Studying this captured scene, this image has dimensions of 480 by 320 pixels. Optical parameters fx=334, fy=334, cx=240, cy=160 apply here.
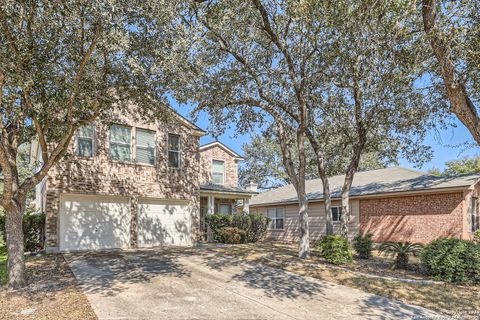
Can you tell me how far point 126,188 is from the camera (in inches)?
581

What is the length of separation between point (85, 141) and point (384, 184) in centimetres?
1508

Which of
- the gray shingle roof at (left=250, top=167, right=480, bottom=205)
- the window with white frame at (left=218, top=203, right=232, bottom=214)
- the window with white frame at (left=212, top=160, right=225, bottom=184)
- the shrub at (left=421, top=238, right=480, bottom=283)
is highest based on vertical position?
the window with white frame at (left=212, top=160, right=225, bottom=184)

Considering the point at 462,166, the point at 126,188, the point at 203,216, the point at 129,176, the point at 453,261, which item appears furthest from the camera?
the point at 462,166

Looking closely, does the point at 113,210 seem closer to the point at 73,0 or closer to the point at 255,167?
the point at 73,0

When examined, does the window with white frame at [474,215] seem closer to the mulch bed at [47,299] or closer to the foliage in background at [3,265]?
the mulch bed at [47,299]

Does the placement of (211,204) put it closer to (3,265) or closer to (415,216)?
(3,265)

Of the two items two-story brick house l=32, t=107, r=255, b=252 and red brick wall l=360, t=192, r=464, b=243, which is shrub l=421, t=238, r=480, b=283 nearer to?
red brick wall l=360, t=192, r=464, b=243

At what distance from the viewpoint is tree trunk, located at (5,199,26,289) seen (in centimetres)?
789

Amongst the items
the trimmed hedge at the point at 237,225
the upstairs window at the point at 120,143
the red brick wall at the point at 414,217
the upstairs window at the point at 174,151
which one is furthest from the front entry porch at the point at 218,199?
the red brick wall at the point at 414,217

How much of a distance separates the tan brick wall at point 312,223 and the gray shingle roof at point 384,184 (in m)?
0.64

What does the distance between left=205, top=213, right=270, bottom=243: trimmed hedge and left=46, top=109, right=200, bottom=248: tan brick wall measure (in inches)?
60.2

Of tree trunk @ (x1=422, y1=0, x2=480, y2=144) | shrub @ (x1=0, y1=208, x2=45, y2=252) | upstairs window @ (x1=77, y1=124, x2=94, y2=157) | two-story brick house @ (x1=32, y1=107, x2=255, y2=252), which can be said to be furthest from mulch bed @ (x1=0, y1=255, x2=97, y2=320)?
tree trunk @ (x1=422, y1=0, x2=480, y2=144)

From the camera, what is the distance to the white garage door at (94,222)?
→ 13258mm

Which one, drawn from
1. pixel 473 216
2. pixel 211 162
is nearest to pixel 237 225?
pixel 211 162
